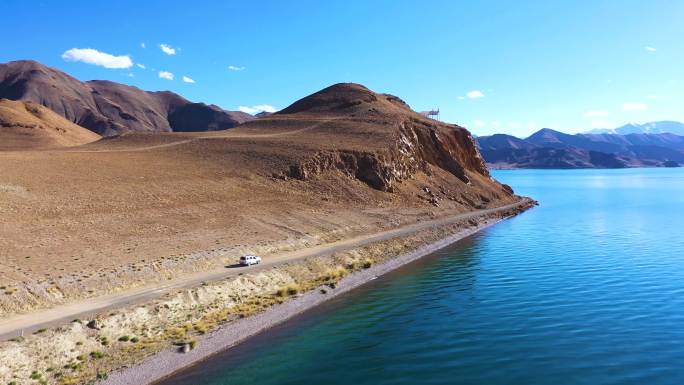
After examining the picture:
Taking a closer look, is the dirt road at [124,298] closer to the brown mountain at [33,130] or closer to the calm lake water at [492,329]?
the calm lake water at [492,329]

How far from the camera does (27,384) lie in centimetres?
2319

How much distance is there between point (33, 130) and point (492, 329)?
153439mm

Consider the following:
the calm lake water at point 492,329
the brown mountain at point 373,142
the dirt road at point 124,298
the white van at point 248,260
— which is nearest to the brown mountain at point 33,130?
the brown mountain at point 373,142

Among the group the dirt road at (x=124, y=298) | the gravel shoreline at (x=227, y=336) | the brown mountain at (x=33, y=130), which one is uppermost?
the brown mountain at (x=33, y=130)

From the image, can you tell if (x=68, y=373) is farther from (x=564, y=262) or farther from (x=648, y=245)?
(x=648, y=245)

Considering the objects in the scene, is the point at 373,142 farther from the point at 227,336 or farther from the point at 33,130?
the point at 33,130

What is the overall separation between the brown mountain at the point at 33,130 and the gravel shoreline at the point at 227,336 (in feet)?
389

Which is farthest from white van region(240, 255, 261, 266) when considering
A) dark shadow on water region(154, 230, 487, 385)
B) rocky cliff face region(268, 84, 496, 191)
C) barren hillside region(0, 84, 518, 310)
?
rocky cliff face region(268, 84, 496, 191)

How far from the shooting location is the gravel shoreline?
25.3 m

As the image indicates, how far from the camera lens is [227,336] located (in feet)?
102

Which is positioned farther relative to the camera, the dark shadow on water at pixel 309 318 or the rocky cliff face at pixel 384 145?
the rocky cliff face at pixel 384 145

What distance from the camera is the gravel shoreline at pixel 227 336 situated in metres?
25.3

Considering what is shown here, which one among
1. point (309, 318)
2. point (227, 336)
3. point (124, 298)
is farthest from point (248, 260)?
point (227, 336)

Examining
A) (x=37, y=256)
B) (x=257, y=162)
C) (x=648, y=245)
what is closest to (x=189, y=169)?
(x=257, y=162)
